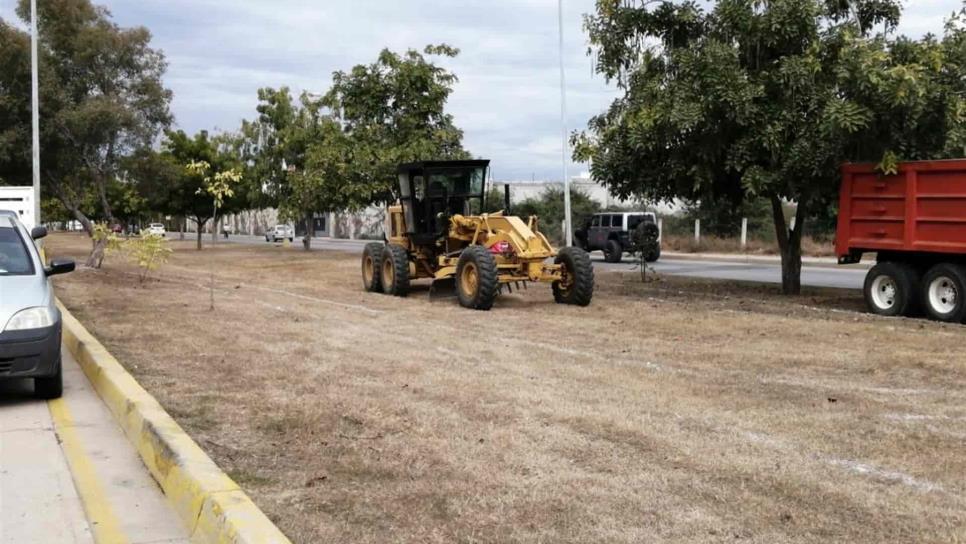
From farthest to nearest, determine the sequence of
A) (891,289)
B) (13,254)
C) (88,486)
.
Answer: (891,289) → (13,254) → (88,486)

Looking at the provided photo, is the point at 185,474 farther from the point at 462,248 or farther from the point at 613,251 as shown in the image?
the point at 613,251

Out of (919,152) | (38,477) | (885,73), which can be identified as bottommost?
(38,477)

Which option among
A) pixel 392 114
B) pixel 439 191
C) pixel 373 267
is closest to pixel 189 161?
pixel 392 114

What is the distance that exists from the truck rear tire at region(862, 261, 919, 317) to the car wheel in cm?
1207

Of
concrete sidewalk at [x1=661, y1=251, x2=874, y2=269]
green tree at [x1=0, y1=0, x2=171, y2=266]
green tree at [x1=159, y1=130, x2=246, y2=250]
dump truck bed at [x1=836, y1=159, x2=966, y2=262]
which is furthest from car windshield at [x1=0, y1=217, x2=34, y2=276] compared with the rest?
green tree at [x1=159, y1=130, x2=246, y2=250]

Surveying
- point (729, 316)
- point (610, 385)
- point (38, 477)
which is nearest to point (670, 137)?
point (729, 316)

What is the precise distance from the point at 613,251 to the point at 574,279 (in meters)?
18.7

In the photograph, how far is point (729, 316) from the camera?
48.7 feet

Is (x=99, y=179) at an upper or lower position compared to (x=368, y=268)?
upper

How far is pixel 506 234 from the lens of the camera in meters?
16.3

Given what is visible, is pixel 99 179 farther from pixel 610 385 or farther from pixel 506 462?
pixel 506 462

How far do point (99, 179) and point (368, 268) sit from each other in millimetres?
12458

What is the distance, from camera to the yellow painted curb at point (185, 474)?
4.76 metres

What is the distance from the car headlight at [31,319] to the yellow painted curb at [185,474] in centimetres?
77
